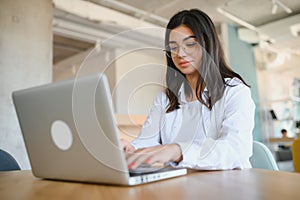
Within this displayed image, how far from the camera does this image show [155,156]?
81 centimetres

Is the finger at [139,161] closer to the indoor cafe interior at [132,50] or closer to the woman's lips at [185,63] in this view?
the indoor cafe interior at [132,50]

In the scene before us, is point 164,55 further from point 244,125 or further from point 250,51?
point 250,51

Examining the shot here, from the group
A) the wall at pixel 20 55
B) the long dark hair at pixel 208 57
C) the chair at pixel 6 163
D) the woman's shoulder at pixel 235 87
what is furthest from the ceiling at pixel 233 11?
the woman's shoulder at pixel 235 87

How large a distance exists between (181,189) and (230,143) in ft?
1.41

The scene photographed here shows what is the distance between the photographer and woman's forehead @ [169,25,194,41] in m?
1.31

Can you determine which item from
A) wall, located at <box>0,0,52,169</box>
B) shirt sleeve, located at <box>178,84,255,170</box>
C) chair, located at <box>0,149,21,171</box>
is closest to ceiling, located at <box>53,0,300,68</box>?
wall, located at <box>0,0,52,169</box>

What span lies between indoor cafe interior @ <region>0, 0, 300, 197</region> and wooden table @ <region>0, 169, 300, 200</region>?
27 cm

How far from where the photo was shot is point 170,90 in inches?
60.6

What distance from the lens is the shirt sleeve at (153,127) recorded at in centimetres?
139

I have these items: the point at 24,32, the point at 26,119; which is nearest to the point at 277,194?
the point at 26,119

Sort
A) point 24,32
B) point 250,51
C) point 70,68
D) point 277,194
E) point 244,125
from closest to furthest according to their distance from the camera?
point 277,194, point 244,125, point 24,32, point 250,51, point 70,68

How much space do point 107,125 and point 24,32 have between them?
2879 mm

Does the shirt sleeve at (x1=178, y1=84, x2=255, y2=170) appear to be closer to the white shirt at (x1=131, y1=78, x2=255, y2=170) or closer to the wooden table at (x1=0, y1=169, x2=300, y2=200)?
the white shirt at (x1=131, y1=78, x2=255, y2=170)

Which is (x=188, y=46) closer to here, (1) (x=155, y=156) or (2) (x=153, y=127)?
(2) (x=153, y=127)
